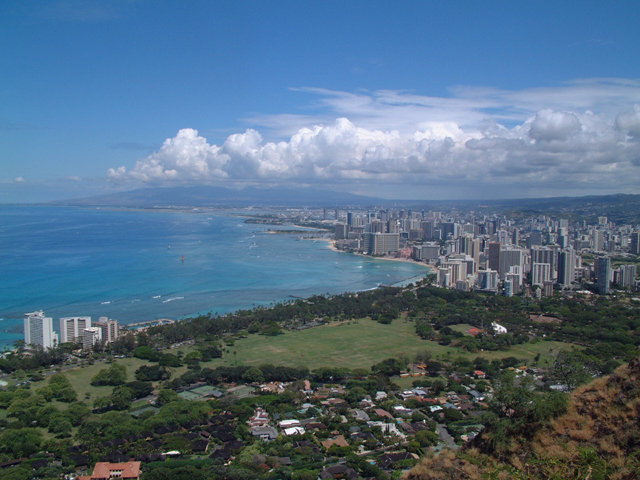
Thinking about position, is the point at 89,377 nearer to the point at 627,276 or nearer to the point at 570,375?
the point at 570,375

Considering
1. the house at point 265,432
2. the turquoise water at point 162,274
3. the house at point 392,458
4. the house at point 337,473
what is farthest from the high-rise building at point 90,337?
the house at point 392,458

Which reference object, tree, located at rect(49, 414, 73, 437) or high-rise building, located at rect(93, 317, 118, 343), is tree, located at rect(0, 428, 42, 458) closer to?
tree, located at rect(49, 414, 73, 437)

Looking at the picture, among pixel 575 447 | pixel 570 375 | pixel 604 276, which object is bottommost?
pixel 604 276

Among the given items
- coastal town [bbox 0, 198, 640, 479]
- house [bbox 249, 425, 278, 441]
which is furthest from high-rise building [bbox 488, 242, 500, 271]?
house [bbox 249, 425, 278, 441]

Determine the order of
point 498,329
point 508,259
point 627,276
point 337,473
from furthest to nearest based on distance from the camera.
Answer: point 508,259, point 627,276, point 498,329, point 337,473

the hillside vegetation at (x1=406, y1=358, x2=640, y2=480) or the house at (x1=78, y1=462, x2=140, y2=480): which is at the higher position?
the hillside vegetation at (x1=406, y1=358, x2=640, y2=480)

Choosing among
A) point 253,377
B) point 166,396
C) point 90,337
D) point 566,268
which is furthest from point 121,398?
point 566,268
